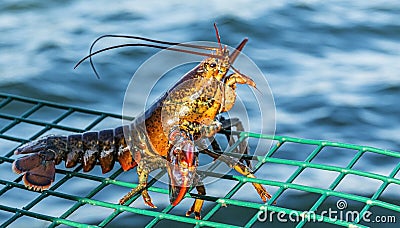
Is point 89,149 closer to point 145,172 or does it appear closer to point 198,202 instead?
point 145,172

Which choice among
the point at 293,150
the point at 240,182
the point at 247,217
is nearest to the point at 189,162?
the point at 240,182

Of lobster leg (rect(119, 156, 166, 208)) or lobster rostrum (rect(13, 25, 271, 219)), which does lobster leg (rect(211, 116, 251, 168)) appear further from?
lobster leg (rect(119, 156, 166, 208))

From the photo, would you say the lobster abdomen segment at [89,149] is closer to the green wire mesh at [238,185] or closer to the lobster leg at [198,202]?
the green wire mesh at [238,185]

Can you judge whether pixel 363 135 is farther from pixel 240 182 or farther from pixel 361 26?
pixel 240 182

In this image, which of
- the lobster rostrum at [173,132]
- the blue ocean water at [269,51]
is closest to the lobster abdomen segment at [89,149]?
the lobster rostrum at [173,132]

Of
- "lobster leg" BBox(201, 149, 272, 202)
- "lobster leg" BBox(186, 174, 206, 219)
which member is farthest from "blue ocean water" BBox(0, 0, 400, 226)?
"lobster leg" BBox(186, 174, 206, 219)
